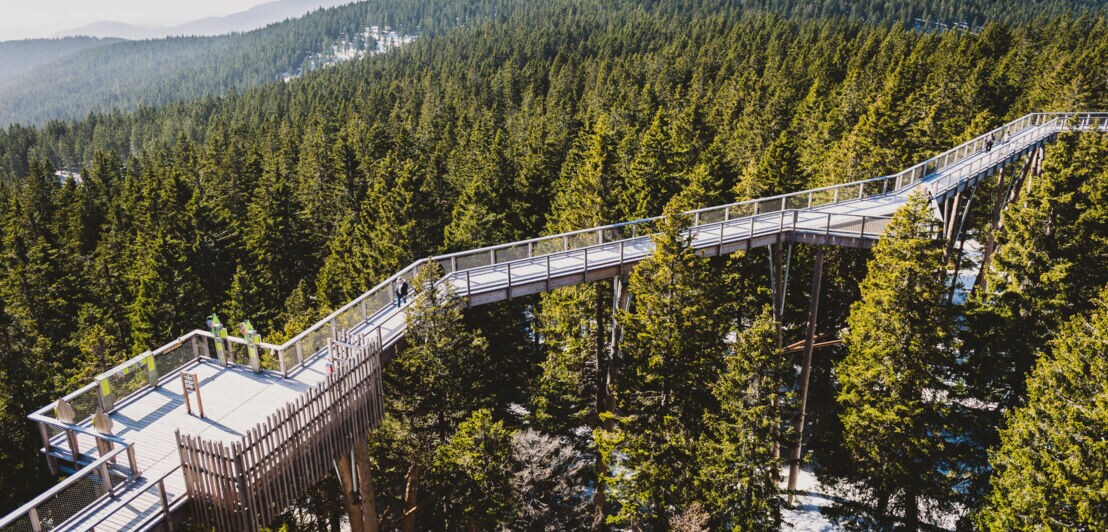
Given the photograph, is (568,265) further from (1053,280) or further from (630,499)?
(1053,280)

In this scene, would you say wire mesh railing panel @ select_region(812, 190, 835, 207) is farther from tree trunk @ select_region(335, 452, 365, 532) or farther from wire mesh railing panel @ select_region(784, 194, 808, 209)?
tree trunk @ select_region(335, 452, 365, 532)

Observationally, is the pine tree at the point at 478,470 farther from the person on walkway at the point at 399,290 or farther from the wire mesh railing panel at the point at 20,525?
the wire mesh railing panel at the point at 20,525

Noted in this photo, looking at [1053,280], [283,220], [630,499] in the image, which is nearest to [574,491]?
[630,499]

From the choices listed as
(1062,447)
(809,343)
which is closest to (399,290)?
(809,343)

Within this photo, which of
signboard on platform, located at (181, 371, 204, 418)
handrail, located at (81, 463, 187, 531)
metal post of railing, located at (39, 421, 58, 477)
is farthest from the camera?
signboard on platform, located at (181, 371, 204, 418)

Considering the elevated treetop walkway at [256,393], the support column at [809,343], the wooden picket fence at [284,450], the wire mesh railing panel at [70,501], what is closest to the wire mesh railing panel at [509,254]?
the elevated treetop walkway at [256,393]

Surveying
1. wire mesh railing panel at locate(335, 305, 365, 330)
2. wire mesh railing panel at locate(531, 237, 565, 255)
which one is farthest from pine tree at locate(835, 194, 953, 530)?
wire mesh railing panel at locate(335, 305, 365, 330)
